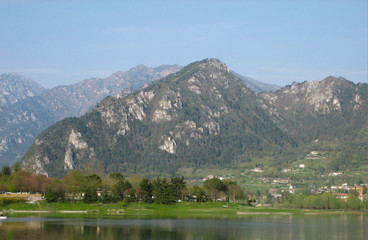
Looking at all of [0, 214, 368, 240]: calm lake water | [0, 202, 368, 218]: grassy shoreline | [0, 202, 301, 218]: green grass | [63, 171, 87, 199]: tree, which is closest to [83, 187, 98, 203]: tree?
[0, 202, 368, 218]: grassy shoreline

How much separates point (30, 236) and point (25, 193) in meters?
108

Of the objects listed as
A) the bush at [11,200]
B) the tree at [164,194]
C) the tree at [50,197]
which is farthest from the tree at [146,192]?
the bush at [11,200]

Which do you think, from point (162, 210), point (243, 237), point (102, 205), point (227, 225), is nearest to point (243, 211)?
point (162, 210)

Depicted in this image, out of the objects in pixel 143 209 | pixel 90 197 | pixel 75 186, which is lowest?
pixel 143 209

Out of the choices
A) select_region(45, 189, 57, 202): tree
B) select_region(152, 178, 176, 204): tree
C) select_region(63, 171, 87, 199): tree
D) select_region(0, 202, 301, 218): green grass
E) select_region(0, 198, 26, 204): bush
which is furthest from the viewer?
select_region(63, 171, 87, 199): tree

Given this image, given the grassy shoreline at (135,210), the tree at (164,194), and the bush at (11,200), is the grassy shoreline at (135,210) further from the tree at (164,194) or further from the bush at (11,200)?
the bush at (11,200)

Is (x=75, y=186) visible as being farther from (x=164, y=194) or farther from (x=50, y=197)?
(x=164, y=194)

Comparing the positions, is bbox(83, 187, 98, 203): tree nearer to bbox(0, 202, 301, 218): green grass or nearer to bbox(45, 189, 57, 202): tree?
bbox(0, 202, 301, 218): green grass

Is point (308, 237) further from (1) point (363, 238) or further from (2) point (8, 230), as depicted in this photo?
(2) point (8, 230)

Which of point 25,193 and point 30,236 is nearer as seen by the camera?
point 30,236

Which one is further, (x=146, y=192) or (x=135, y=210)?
(x=146, y=192)

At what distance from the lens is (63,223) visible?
402ft

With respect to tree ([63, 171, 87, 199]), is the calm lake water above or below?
below

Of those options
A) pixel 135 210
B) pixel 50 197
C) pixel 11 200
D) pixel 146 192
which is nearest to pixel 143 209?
pixel 135 210
